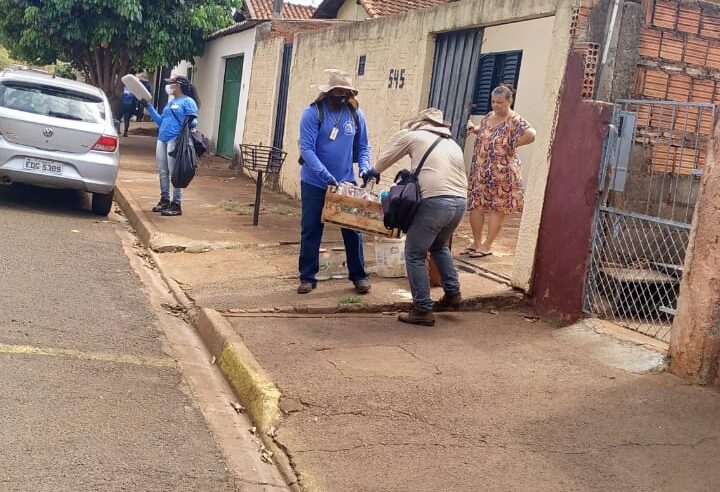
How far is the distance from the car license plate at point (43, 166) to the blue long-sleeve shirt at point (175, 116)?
1322mm

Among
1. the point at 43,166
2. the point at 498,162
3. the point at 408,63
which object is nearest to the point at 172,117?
the point at 43,166

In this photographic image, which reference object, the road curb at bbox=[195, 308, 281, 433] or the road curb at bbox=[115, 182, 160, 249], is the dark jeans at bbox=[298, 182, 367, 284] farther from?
the road curb at bbox=[115, 182, 160, 249]

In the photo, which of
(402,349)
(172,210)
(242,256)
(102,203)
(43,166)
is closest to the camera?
(402,349)

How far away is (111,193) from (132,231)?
0.52 meters

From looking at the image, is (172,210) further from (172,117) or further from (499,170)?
(499,170)

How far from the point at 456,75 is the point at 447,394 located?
5.23m

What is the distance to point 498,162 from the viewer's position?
26.7 feet

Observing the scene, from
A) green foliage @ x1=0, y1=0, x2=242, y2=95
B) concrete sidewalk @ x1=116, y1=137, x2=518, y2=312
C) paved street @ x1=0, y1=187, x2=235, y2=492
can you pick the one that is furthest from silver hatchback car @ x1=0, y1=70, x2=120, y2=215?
green foliage @ x1=0, y1=0, x2=242, y2=95

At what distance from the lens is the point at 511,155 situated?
8.09 metres

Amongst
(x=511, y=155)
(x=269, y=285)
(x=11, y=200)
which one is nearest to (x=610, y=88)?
(x=511, y=155)

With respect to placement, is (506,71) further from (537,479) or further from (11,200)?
(537,479)

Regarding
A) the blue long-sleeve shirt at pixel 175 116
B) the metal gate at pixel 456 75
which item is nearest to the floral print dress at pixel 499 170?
the metal gate at pixel 456 75

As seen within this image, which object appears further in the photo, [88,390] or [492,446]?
[88,390]

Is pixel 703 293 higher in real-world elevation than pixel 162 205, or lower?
higher
